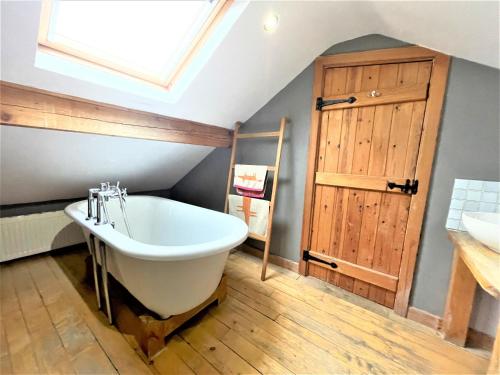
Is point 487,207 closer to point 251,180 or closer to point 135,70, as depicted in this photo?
point 251,180

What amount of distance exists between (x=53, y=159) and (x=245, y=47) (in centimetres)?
168

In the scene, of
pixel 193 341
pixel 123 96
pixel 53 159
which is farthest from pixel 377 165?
pixel 53 159

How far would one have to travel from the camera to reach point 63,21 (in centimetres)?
112

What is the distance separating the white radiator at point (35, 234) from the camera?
1.86 m

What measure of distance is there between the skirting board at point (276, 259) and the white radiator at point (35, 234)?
1807 millimetres

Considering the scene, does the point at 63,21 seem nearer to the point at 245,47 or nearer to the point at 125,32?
the point at 125,32

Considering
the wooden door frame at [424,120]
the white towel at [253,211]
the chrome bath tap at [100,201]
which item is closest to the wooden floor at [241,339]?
the wooden door frame at [424,120]

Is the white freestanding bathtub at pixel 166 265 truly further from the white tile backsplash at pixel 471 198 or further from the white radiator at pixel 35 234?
the white tile backsplash at pixel 471 198

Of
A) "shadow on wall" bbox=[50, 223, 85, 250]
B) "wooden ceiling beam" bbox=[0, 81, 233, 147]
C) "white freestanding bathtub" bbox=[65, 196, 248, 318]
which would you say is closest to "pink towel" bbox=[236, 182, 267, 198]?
"white freestanding bathtub" bbox=[65, 196, 248, 318]

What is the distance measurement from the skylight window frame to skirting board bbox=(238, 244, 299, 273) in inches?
67.8

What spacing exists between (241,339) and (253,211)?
99 cm

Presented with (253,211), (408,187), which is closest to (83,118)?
(253,211)

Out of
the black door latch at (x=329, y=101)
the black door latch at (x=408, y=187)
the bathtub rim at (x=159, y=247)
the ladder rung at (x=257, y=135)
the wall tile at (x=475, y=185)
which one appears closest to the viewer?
the bathtub rim at (x=159, y=247)

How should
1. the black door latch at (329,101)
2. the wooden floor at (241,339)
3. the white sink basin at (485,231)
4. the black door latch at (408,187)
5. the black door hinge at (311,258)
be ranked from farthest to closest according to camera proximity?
1. the black door hinge at (311,258)
2. the black door latch at (329,101)
3. the black door latch at (408,187)
4. the wooden floor at (241,339)
5. the white sink basin at (485,231)
